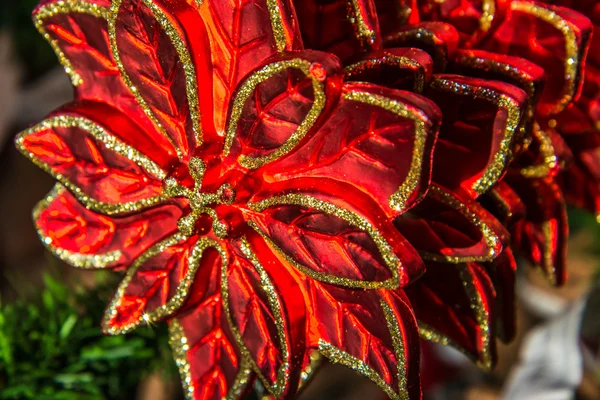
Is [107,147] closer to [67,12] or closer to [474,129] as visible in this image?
[67,12]

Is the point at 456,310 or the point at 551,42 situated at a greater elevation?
the point at 551,42

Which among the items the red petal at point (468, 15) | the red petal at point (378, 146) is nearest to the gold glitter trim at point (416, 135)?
the red petal at point (378, 146)

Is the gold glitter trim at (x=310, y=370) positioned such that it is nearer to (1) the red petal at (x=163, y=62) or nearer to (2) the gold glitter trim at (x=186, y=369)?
(2) the gold glitter trim at (x=186, y=369)

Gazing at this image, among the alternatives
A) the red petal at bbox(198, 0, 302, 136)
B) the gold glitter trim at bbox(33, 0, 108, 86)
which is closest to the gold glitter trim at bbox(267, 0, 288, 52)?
the red petal at bbox(198, 0, 302, 136)

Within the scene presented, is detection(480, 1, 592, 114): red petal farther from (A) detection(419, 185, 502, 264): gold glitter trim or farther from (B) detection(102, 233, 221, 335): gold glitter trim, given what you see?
(B) detection(102, 233, 221, 335): gold glitter trim

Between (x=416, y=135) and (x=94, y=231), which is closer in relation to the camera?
(x=416, y=135)

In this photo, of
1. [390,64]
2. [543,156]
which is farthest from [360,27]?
[543,156]

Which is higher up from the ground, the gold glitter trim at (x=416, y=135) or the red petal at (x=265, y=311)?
the gold glitter trim at (x=416, y=135)
